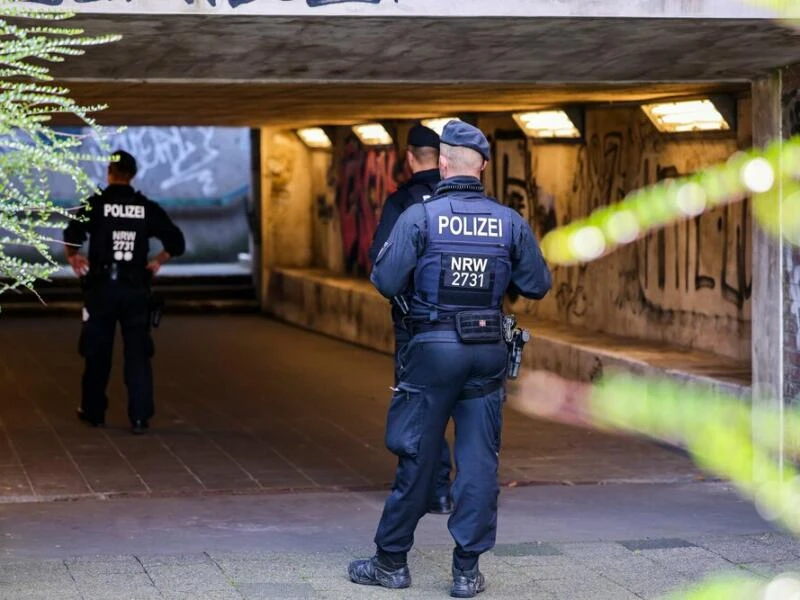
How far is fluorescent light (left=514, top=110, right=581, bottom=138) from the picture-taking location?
1298 cm

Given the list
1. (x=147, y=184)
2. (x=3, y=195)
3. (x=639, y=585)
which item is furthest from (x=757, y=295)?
(x=147, y=184)

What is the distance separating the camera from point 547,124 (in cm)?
1334

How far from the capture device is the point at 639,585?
6574mm

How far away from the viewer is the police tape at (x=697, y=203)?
875cm

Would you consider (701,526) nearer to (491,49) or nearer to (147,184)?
(491,49)

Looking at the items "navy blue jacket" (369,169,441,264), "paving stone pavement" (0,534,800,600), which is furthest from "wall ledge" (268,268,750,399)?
"navy blue jacket" (369,169,441,264)

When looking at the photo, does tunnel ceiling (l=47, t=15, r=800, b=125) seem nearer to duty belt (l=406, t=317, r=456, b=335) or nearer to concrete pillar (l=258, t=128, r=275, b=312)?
duty belt (l=406, t=317, r=456, b=335)

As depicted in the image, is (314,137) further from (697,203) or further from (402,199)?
(402,199)

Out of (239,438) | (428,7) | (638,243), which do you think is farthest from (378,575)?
(638,243)

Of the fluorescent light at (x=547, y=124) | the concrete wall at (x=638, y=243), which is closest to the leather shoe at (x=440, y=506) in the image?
the concrete wall at (x=638, y=243)

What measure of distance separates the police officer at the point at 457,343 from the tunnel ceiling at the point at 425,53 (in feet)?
3.70

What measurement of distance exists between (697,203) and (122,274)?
4.24m

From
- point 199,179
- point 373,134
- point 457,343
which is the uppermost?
point 373,134

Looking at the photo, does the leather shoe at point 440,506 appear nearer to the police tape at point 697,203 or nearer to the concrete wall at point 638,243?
the police tape at point 697,203
